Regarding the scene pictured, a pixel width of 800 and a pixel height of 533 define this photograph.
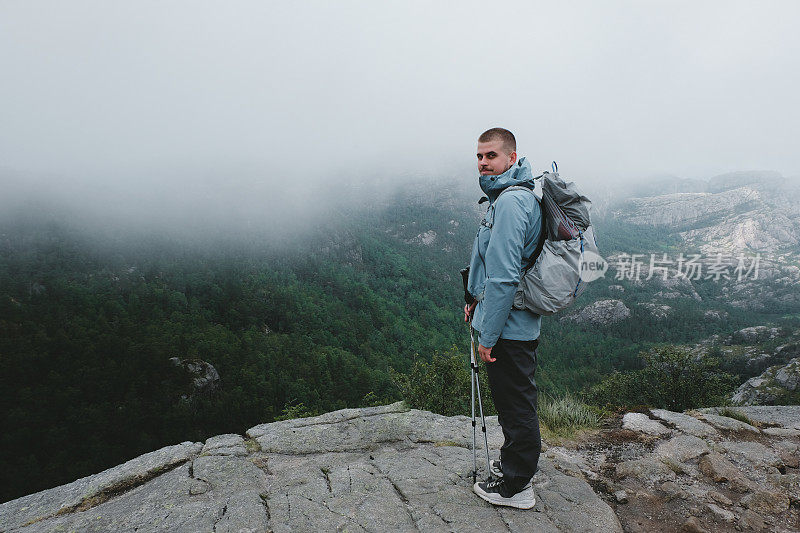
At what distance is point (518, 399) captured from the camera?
3.13m

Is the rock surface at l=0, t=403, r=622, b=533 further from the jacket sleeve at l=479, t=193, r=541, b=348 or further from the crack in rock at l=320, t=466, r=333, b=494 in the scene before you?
the jacket sleeve at l=479, t=193, r=541, b=348

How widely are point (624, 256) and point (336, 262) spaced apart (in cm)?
14340

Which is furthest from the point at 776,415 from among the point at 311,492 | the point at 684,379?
the point at 684,379

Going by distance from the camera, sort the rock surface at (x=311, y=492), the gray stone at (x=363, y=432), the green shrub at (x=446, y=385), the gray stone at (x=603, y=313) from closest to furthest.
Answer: the rock surface at (x=311, y=492), the gray stone at (x=363, y=432), the green shrub at (x=446, y=385), the gray stone at (x=603, y=313)

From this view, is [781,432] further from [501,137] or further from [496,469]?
[501,137]

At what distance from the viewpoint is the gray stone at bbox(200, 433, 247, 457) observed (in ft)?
15.7

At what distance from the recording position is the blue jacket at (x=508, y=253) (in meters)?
2.86

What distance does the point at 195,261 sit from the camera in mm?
136875

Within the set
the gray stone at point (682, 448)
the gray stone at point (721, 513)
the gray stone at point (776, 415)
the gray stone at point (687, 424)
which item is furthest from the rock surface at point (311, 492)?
the gray stone at point (776, 415)

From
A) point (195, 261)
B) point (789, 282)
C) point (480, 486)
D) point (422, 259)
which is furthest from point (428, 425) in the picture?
point (789, 282)

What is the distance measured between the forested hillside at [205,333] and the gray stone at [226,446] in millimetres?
5883

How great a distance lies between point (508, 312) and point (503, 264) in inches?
15.1

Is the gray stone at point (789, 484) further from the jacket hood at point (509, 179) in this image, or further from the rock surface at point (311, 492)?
the jacket hood at point (509, 179)

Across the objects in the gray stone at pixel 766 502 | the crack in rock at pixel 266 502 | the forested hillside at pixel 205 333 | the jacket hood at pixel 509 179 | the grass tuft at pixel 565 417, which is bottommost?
the forested hillside at pixel 205 333
